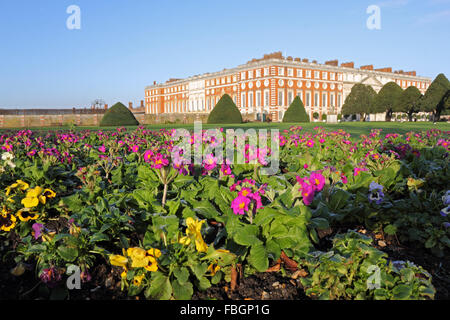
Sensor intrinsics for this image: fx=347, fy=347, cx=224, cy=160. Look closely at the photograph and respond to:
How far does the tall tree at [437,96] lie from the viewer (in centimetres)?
3238

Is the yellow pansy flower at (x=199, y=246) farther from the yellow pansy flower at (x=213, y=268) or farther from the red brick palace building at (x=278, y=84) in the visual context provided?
the red brick palace building at (x=278, y=84)

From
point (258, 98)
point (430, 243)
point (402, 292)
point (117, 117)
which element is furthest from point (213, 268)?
point (258, 98)

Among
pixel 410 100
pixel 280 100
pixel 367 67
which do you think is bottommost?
pixel 410 100

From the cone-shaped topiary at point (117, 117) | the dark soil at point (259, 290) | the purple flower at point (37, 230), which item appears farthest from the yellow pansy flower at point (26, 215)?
the cone-shaped topiary at point (117, 117)

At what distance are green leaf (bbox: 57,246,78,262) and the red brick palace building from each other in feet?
132

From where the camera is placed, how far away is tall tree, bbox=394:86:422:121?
121 ft

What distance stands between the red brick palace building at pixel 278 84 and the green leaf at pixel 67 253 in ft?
132

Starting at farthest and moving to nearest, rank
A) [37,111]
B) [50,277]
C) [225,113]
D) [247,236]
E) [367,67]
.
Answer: [367,67]
[37,111]
[225,113]
[247,236]
[50,277]

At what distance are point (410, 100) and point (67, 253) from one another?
41.7 meters

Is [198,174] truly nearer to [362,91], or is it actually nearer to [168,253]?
[168,253]

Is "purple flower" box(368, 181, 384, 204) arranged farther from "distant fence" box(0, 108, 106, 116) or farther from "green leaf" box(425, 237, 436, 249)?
"distant fence" box(0, 108, 106, 116)

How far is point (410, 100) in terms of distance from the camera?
1470 inches

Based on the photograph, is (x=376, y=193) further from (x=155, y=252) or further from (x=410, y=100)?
(x=410, y=100)
